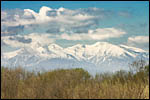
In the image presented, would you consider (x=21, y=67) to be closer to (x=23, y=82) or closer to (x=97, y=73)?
(x=23, y=82)

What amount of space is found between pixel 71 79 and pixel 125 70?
5.29 metres

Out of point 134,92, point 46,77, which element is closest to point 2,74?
point 46,77

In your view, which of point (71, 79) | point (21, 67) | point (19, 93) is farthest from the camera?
point (21, 67)

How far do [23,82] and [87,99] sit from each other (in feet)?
14.7

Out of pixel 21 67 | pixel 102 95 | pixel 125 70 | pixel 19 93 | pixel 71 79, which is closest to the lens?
pixel 102 95

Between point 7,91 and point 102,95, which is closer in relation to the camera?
point 102,95

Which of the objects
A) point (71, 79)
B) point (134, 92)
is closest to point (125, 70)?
point (71, 79)

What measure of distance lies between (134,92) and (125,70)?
6.60 metres

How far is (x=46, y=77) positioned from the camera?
18797 millimetres

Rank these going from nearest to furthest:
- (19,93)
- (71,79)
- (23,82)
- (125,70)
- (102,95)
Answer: (102,95) < (19,93) < (23,82) < (71,79) < (125,70)

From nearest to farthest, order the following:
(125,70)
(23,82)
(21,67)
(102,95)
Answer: (102,95)
(23,82)
(21,67)
(125,70)

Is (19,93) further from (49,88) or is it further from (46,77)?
(46,77)

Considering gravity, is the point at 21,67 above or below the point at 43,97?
above

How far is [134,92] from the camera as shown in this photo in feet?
49.0
